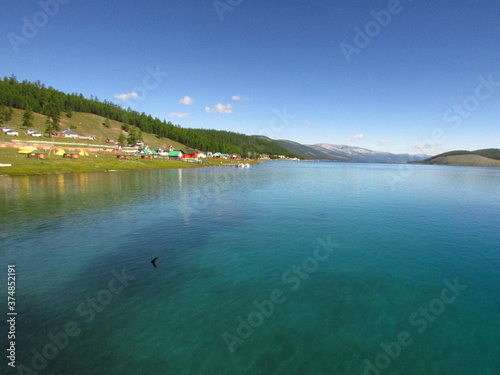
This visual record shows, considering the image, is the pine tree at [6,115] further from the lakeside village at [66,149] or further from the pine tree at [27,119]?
the lakeside village at [66,149]

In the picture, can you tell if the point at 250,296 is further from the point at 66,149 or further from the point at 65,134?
the point at 65,134

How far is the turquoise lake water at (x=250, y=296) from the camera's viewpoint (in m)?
10.5

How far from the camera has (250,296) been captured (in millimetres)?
15133

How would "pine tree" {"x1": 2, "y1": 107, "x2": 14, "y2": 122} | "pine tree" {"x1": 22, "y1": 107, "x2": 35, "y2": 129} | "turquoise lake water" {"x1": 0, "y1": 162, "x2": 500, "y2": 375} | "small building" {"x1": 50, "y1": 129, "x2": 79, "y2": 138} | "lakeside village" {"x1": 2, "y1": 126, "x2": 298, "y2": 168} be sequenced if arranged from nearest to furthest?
"turquoise lake water" {"x1": 0, "y1": 162, "x2": 500, "y2": 375}
"lakeside village" {"x1": 2, "y1": 126, "x2": 298, "y2": 168}
"pine tree" {"x1": 22, "y1": 107, "x2": 35, "y2": 129}
"pine tree" {"x1": 2, "y1": 107, "x2": 14, "y2": 122}
"small building" {"x1": 50, "y1": 129, "x2": 79, "y2": 138}

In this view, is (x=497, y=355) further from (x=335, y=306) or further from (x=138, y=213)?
(x=138, y=213)

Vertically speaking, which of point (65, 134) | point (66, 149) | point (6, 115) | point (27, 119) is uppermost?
point (6, 115)

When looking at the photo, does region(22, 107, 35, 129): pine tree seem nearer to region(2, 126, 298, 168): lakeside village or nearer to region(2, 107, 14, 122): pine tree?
region(2, 126, 298, 168): lakeside village

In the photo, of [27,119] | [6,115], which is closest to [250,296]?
[27,119]

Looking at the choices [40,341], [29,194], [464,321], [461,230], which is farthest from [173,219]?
[461,230]

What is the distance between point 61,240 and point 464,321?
32208mm

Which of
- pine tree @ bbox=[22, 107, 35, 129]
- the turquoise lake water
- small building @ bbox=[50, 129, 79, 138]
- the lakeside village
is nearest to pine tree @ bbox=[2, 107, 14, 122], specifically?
pine tree @ bbox=[22, 107, 35, 129]

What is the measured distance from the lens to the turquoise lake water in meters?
10.5

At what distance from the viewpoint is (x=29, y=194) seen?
43719 millimetres

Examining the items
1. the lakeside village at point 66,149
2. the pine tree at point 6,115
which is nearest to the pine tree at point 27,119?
the lakeside village at point 66,149
